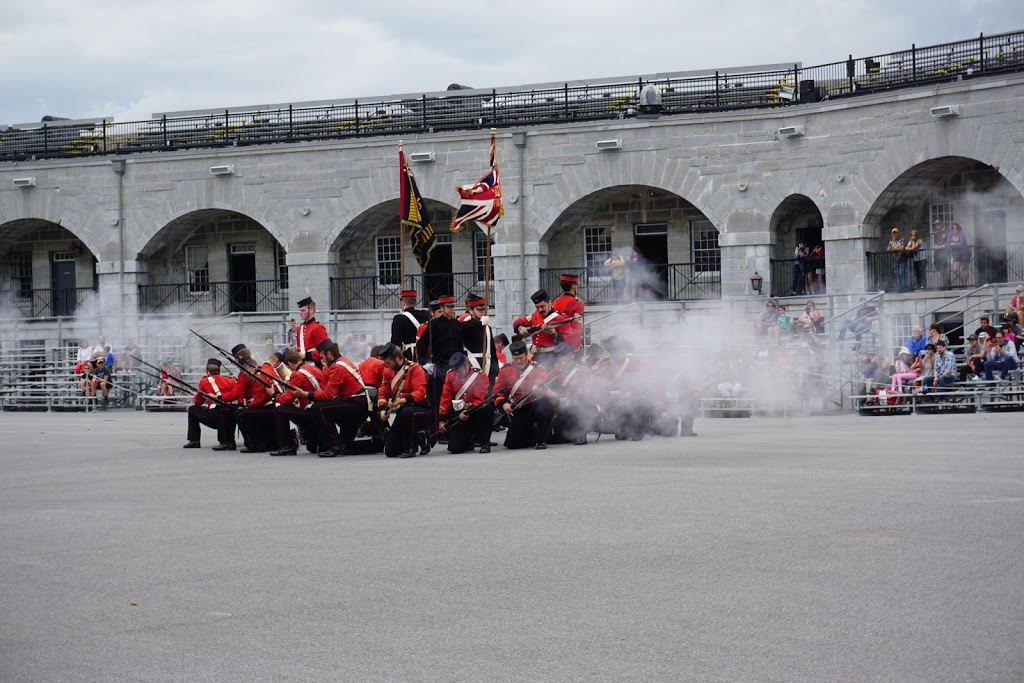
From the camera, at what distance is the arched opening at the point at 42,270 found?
4081 centimetres

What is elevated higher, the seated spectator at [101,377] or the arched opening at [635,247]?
the arched opening at [635,247]

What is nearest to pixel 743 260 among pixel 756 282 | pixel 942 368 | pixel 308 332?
pixel 756 282

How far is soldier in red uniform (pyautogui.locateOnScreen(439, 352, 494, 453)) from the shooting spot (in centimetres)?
1703

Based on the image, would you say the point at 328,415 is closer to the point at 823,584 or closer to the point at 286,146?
the point at 823,584

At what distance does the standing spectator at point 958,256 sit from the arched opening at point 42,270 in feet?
82.2

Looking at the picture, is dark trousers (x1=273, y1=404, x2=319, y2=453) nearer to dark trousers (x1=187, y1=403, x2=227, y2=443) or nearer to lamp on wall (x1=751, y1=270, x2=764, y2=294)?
dark trousers (x1=187, y1=403, x2=227, y2=443)

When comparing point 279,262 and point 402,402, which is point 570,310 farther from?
point 279,262

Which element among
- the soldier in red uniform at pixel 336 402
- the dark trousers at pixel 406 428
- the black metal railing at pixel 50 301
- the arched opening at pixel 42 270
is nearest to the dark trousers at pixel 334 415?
the soldier in red uniform at pixel 336 402

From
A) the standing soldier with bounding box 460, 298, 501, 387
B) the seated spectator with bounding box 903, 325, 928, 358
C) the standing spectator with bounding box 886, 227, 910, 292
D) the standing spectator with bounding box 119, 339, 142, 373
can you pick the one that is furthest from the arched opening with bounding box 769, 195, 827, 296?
the standing spectator with bounding box 119, 339, 142, 373

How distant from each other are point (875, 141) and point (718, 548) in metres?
23.0

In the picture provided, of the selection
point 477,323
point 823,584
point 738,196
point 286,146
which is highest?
point 286,146

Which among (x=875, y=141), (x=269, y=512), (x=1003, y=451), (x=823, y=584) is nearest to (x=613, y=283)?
(x=875, y=141)

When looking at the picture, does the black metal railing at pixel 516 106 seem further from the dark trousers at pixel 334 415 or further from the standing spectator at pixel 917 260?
the dark trousers at pixel 334 415

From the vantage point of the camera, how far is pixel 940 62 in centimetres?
2920
